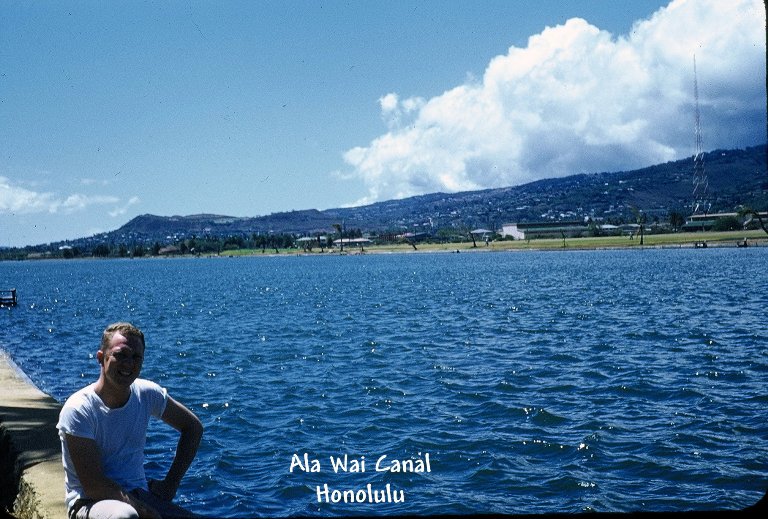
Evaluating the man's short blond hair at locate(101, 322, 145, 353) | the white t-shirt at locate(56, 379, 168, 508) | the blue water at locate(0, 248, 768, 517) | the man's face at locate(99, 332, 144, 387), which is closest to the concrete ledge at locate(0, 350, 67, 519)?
the white t-shirt at locate(56, 379, 168, 508)

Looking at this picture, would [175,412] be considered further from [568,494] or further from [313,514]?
[568,494]

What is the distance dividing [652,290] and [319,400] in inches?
1660

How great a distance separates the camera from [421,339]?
30.3 meters

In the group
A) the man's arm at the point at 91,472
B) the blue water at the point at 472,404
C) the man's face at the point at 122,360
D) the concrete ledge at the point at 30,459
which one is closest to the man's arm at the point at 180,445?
the man's arm at the point at 91,472

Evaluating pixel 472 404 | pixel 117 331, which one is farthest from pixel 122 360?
pixel 472 404

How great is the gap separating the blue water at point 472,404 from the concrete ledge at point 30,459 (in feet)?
6.05

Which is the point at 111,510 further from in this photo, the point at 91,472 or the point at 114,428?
the point at 114,428

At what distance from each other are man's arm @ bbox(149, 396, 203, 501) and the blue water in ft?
13.0

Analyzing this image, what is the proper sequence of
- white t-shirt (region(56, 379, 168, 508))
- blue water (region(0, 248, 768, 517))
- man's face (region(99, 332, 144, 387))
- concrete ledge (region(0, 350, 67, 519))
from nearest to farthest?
man's face (region(99, 332, 144, 387)) → white t-shirt (region(56, 379, 168, 508)) → concrete ledge (region(0, 350, 67, 519)) → blue water (region(0, 248, 768, 517))

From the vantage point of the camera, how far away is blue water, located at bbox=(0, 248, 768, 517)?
10758mm

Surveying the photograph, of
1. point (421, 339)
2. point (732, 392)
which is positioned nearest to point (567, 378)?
point (732, 392)

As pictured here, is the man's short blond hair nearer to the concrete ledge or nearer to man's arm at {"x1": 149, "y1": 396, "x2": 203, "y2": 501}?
man's arm at {"x1": 149, "y1": 396, "x2": 203, "y2": 501}

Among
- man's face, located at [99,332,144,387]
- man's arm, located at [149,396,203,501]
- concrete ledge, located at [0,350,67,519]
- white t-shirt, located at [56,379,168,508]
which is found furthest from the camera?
concrete ledge, located at [0,350,67,519]

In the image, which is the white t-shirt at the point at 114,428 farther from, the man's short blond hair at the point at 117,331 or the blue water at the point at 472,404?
the blue water at the point at 472,404
